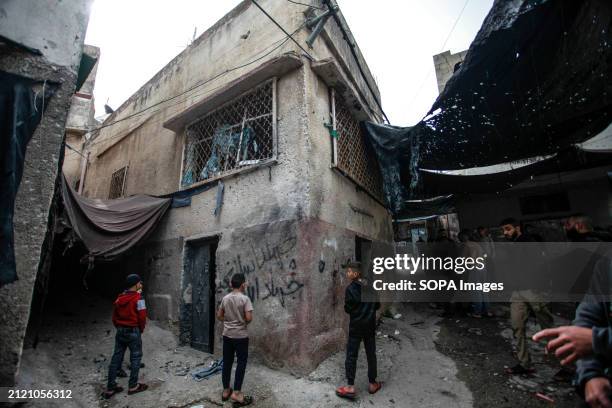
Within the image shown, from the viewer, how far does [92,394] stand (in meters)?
3.81

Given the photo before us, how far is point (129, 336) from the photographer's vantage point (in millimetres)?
3951

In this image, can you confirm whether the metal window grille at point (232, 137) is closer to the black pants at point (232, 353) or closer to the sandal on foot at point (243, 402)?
the black pants at point (232, 353)

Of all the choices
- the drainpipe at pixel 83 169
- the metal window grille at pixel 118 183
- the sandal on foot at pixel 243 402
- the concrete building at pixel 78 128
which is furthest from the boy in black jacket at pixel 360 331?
the concrete building at pixel 78 128

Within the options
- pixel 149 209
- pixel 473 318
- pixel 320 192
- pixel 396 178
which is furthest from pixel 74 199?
pixel 473 318

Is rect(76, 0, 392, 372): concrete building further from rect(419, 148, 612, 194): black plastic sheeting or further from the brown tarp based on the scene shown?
rect(419, 148, 612, 194): black plastic sheeting

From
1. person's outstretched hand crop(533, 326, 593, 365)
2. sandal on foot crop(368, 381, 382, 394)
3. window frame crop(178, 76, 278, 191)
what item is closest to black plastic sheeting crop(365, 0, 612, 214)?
window frame crop(178, 76, 278, 191)

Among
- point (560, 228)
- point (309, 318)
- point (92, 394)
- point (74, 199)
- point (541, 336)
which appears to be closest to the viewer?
point (541, 336)

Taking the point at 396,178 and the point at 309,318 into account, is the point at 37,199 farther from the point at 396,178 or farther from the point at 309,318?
the point at 396,178

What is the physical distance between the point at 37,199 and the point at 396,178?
6.03m

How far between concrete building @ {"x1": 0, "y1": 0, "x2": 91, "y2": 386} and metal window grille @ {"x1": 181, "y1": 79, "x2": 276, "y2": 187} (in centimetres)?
263

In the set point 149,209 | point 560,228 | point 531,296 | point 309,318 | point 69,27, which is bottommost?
point 309,318

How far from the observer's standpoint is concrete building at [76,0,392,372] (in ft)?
14.1

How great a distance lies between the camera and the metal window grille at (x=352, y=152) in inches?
227

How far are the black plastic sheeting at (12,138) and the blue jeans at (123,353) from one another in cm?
199
